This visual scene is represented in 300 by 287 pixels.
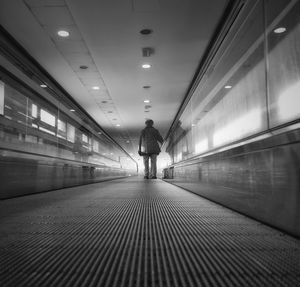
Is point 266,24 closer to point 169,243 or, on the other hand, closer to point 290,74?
point 290,74

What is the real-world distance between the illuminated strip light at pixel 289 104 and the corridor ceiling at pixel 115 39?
3.26 m

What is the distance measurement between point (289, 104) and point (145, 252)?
66.3 inches

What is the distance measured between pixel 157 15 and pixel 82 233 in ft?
15.2

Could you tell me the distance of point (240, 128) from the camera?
4.06 metres

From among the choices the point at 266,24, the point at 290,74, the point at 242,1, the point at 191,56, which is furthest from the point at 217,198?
the point at 191,56

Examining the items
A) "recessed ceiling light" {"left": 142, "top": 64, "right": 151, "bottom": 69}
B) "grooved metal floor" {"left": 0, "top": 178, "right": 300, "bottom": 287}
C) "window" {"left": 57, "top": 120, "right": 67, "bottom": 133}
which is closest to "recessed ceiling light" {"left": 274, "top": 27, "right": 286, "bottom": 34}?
"grooved metal floor" {"left": 0, "top": 178, "right": 300, "bottom": 287}

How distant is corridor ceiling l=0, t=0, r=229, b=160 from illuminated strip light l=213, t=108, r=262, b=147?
2192mm

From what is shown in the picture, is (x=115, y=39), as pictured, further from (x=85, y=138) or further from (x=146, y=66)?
(x=85, y=138)

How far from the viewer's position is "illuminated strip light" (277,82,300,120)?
2.32 meters

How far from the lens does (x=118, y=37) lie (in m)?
6.32

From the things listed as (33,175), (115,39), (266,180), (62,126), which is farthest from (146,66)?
(266,180)

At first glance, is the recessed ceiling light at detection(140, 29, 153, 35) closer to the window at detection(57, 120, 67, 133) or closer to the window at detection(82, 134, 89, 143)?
the window at detection(57, 120, 67, 133)

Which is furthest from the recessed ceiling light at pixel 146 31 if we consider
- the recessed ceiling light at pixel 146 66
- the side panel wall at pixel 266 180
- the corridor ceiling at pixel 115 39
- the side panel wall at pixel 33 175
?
the side panel wall at pixel 266 180

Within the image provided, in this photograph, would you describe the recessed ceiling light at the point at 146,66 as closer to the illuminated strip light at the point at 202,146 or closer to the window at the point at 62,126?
the illuminated strip light at the point at 202,146
